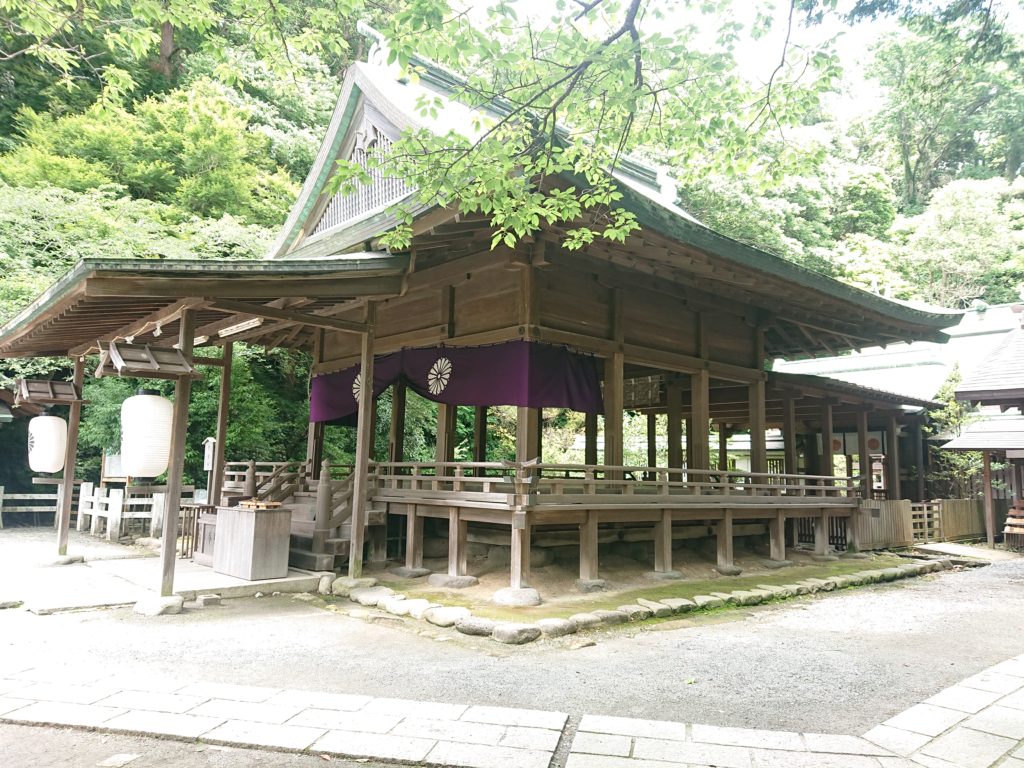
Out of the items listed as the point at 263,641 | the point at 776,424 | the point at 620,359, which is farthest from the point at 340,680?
the point at 776,424

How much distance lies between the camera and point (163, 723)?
390 cm

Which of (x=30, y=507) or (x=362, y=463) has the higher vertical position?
(x=362, y=463)

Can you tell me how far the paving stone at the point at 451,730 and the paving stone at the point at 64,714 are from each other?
1.77 m

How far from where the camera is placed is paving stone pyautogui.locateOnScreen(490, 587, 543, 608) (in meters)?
7.49

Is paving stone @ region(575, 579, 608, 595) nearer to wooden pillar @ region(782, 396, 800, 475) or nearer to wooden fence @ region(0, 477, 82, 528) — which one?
wooden pillar @ region(782, 396, 800, 475)

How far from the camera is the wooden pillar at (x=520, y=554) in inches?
304

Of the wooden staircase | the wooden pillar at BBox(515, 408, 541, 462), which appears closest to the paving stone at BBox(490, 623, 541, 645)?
the wooden pillar at BBox(515, 408, 541, 462)

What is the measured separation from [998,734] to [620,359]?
649cm

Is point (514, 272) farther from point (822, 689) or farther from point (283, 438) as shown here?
point (283, 438)

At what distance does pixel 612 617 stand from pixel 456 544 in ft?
7.68

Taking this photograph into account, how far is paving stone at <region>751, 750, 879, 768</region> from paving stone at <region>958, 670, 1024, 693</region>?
211 centimetres

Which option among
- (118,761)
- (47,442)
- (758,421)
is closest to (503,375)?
(758,421)

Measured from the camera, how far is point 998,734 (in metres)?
3.93

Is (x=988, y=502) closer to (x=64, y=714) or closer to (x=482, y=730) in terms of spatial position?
(x=482, y=730)
